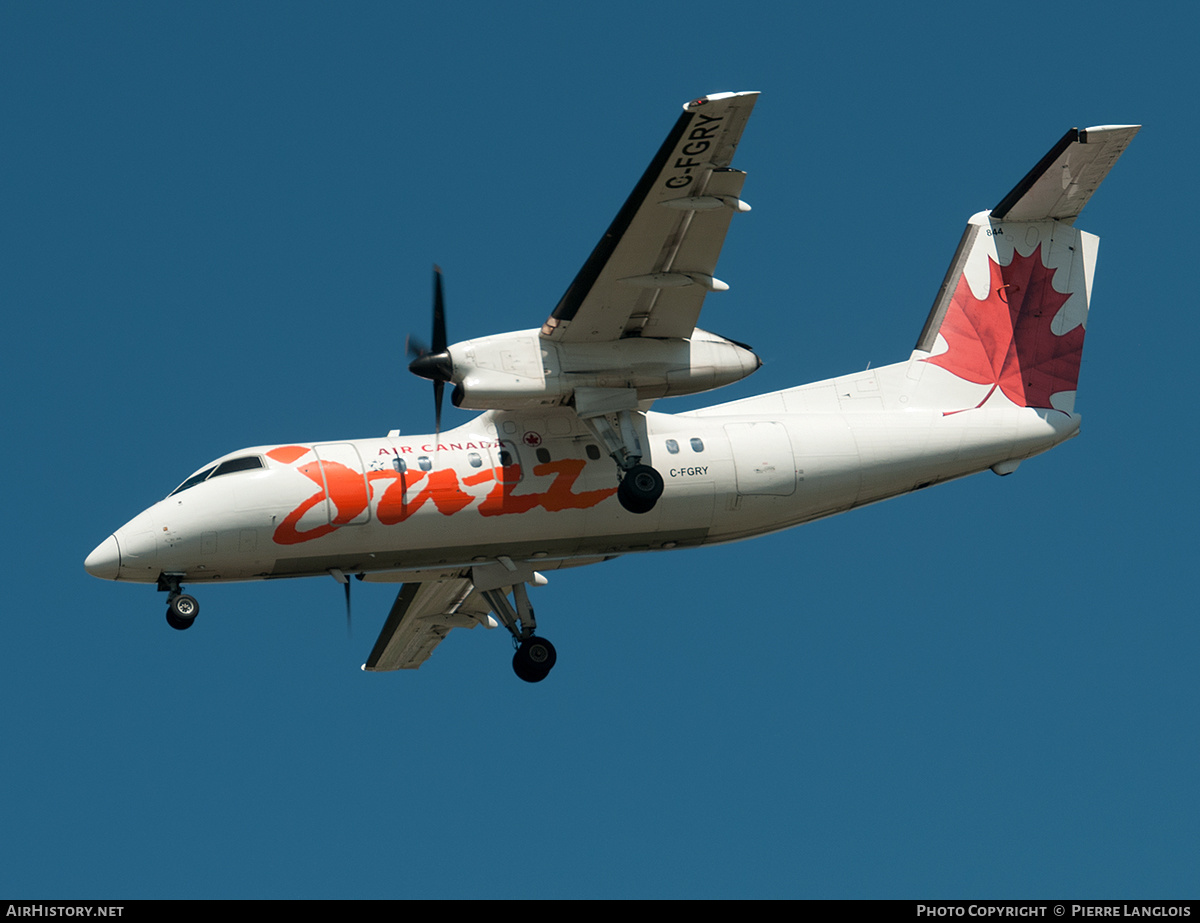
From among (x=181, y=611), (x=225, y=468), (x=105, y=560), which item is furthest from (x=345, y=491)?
(x=105, y=560)

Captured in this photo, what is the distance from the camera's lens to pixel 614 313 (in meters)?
18.6

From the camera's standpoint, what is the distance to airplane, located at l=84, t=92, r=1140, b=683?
18.2m

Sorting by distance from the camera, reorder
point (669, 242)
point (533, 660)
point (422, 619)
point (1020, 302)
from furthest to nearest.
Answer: point (422, 619) → point (1020, 302) → point (533, 660) → point (669, 242)

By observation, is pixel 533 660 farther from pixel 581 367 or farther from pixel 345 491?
pixel 581 367

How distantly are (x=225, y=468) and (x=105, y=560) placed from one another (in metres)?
1.71

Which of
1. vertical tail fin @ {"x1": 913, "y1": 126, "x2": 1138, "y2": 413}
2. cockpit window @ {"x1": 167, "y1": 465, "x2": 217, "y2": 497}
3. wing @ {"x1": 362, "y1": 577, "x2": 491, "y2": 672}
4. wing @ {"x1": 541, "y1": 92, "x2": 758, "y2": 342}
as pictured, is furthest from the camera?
wing @ {"x1": 362, "y1": 577, "x2": 491, "y2": 672}

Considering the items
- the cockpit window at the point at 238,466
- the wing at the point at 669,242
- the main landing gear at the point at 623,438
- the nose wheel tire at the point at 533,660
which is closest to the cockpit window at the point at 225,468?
the cockpit window at the point at 238,466

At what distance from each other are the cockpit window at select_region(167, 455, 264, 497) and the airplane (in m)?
0.02

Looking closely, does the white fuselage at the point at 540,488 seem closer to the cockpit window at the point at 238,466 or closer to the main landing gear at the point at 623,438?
the cockpit window at the point at 238,466

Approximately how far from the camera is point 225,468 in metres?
18.6

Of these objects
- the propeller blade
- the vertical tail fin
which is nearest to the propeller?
the propeller blade

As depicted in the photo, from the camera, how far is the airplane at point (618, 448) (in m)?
18.2

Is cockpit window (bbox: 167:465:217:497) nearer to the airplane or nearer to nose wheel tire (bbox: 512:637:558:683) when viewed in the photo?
the airplane
